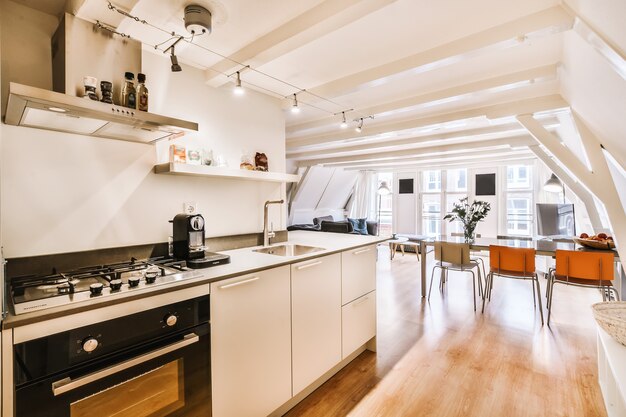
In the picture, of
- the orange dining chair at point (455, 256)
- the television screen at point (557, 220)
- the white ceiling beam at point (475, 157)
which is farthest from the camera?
the white ceiling beam at point (475, 157)

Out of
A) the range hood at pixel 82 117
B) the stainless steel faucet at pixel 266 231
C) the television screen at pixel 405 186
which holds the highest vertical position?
the television screen at pixel 405 186

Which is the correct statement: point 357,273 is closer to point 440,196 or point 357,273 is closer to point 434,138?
point 434,138

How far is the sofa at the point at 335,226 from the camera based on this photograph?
6.52 meters

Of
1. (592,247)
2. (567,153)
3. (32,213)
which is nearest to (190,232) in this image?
(32,213)

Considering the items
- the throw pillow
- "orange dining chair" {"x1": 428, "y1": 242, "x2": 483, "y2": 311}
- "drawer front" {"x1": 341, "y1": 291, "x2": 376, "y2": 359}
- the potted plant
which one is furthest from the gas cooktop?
the throw pillow

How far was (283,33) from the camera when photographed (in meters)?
1.74

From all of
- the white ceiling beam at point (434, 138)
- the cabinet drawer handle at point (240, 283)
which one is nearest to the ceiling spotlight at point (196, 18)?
the cabinet drawer handle at point (240, 283)

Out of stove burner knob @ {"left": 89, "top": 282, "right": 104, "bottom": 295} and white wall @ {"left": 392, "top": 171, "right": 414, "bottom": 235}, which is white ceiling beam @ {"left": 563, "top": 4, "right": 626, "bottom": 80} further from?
white wall @ {"left": 392, "top": 171, "right": 414, "bottom": 235}

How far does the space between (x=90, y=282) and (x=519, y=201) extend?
8.24m

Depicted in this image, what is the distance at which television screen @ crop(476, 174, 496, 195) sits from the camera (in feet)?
24.2

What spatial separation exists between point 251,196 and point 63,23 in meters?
1.55

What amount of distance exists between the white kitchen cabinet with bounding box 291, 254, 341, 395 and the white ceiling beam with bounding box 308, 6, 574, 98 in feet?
4.57

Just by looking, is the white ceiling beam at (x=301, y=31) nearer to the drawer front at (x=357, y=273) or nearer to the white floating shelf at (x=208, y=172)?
the white floating shelf at (x=208, y=172)

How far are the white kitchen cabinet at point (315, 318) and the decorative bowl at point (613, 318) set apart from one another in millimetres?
1495
